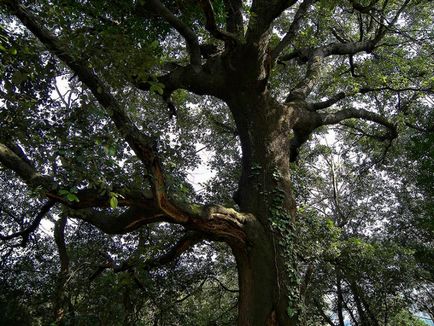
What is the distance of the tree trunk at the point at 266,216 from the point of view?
397 cm

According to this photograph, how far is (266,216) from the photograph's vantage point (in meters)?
4.42

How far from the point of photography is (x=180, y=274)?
23.6ft

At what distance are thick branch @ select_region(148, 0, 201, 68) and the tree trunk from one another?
0.85 meters

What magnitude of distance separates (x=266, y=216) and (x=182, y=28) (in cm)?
247

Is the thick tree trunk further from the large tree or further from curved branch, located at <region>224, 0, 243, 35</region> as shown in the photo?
curved branch, located at <region>224, 0, 243, 35</region>

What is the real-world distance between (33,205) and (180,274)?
3791mm

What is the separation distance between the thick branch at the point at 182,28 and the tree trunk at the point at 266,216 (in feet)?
2.79

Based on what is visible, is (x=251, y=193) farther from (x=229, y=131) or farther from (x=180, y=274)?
(x=229, y=131)

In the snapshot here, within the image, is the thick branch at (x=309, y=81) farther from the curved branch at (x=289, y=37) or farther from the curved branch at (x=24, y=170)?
the curved branch at (x=24, y=170)

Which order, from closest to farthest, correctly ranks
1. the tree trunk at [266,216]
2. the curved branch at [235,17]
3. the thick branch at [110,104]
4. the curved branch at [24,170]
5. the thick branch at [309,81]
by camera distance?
1. the thick branch at [110,104]
2. the curved branch at [24,170]
3. the tree trunk at [266,216]
4. the curved branch at [235,17]
5. the thick branch at [309,81]

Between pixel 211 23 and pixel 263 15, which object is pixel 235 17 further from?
pixel 211 23

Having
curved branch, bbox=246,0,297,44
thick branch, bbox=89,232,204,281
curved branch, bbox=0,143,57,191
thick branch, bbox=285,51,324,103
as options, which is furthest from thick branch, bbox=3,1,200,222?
thick branch, bbox=285,51,324,103

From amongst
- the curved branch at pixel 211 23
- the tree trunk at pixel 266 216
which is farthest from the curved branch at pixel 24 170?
the curved branch at pixel 211 23

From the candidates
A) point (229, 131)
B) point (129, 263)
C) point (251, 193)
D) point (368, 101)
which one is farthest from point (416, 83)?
point (129, 263)
